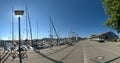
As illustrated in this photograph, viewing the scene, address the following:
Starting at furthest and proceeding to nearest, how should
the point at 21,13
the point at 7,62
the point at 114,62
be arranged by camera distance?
the point at 7,62
the point at 114,62
the point at 21,13

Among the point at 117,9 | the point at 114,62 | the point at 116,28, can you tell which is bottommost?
the point at 114,62

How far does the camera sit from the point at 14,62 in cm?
2286

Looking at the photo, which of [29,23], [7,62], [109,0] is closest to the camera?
[7,62]

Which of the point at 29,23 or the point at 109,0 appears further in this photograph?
the point at 29,23

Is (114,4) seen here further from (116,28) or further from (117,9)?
(116,28)

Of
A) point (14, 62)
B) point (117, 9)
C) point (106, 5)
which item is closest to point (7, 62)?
point (14, 62)

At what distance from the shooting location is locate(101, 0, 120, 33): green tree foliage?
1243 inches

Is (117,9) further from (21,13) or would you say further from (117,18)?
(21,13)

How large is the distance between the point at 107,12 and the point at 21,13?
20.4 metres

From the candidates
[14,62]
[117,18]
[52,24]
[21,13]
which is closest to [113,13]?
[117,18]

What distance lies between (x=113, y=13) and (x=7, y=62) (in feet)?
55.5

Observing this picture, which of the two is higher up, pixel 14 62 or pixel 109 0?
pixel 109 0

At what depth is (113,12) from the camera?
108 feet

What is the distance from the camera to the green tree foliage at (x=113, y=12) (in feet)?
104
